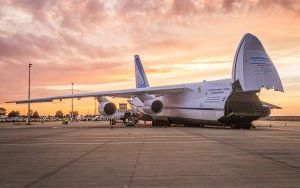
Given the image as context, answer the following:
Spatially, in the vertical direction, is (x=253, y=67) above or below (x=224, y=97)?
above

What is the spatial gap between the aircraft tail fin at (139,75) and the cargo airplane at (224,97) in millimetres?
7423

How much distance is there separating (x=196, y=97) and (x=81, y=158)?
91.1ft

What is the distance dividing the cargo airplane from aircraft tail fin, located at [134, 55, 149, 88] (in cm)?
742

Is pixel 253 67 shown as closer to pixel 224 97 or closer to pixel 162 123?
pixel 224 97

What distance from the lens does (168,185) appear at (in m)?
8.49

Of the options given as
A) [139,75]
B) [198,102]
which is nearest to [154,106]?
[198,102]

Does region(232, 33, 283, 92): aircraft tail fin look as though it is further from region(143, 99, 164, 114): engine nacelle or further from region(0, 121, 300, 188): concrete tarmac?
region(0, 121, 300, 188): concrete tarmac

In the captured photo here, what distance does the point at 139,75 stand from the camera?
5722 cm

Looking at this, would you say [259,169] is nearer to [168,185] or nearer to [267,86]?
[168,185]

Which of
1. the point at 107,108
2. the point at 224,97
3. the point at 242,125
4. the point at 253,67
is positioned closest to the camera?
the point at 253,67

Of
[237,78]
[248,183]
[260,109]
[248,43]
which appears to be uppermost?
[248,43]

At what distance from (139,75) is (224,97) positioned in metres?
22.9

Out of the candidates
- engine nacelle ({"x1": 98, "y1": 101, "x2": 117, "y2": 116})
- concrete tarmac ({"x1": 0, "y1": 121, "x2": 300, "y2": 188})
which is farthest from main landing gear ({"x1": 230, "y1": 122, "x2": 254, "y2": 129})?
concrete tarmac ({"x1": 0, "y1": 121, "x2": 300, "y2": 188})

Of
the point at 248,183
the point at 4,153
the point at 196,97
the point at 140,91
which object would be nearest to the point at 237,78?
the point at 196,97
